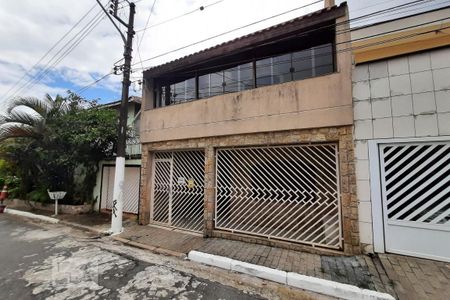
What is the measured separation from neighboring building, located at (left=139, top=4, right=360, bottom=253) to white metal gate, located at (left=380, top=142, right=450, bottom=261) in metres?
0.61

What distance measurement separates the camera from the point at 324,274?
12.7 ft

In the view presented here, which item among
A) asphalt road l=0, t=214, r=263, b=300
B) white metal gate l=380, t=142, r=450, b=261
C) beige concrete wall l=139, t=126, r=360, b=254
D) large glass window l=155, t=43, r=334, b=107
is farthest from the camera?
large glass window l=155, t=43, r=334, b=107

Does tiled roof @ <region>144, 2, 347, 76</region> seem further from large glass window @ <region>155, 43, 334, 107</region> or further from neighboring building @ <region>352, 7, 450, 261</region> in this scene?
neighboring building @ <region>352, 7, 450, 261</region>

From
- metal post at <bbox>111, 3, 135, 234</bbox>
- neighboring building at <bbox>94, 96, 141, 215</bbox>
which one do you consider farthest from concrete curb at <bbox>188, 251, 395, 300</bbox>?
neighboring building at <bbox>94, 96, 141, 215</bbox>

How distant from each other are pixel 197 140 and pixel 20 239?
5.63 m

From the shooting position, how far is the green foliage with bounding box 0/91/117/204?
868 centimetres

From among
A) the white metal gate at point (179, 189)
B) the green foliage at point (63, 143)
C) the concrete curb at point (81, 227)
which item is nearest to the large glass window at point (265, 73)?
the white metal gate at point (179, 189)

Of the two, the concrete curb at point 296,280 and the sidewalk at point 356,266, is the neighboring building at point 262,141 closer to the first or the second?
the sidewalk at point 356,266

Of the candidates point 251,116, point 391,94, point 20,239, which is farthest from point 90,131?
→ point 391,94

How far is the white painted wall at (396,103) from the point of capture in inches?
159

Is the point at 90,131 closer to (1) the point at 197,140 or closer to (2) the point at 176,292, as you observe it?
(1) the point at 197,140

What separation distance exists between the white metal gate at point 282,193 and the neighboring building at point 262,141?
0.03 metres

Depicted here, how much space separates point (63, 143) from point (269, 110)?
830 centimetres

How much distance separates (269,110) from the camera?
5469mm
